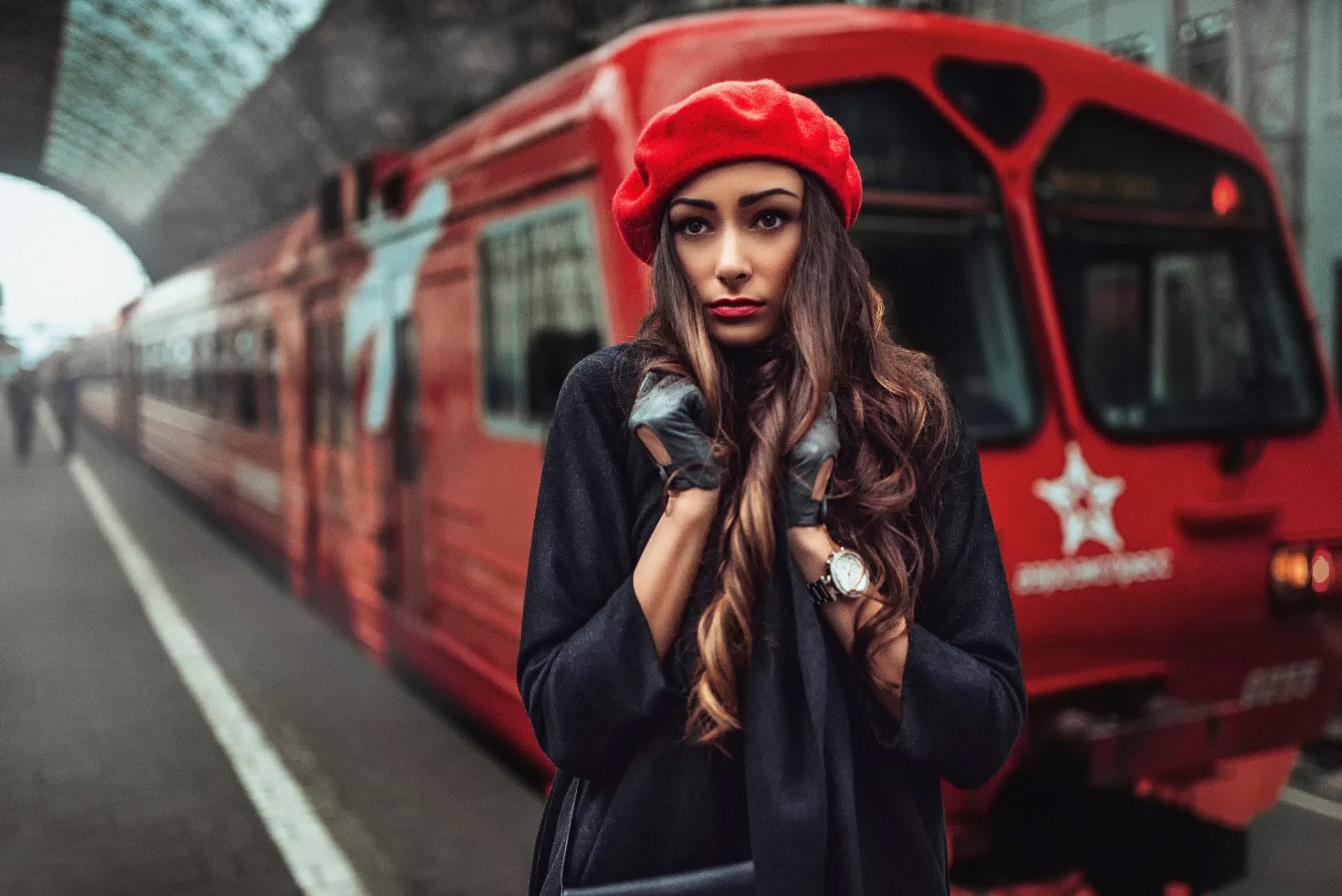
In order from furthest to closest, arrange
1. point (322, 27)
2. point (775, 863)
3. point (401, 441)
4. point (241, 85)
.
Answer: point (241, 85) → point (322, 27) → point (401, 441) → point (775, 863)

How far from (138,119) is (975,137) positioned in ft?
143

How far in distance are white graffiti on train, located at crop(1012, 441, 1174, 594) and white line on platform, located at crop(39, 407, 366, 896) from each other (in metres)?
2.33

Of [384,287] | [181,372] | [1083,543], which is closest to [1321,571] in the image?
[1083,543]

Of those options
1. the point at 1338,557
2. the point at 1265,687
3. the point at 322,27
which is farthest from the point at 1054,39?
the point at 322,27

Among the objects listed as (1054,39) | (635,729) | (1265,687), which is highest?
(1054,39)

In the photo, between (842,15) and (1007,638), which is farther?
(842,15)

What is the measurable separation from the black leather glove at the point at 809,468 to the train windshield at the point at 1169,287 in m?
2.56

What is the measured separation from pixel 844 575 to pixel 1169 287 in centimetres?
299

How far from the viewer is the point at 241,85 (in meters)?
32.6

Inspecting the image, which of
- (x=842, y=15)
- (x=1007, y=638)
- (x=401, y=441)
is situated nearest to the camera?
(x=1007, y=638)

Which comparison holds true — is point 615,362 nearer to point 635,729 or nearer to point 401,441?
point 635,729

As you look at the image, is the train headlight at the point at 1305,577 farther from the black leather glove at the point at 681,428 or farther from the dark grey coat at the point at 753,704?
the black leather glove at the point at 681,428

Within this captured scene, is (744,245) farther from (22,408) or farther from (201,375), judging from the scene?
(22,408)

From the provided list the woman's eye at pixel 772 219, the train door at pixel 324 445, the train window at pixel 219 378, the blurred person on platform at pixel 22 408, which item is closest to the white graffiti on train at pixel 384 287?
the train door at pixel 324 445
